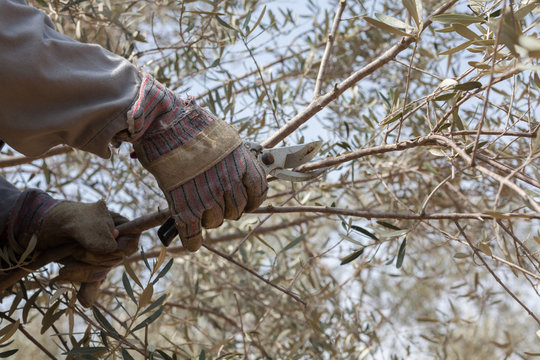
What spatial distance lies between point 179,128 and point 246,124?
687 millimetres

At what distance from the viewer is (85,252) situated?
4.27 ft

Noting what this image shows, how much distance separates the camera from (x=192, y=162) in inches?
45.2

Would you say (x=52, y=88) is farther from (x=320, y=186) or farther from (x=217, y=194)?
(x=320, y=186)

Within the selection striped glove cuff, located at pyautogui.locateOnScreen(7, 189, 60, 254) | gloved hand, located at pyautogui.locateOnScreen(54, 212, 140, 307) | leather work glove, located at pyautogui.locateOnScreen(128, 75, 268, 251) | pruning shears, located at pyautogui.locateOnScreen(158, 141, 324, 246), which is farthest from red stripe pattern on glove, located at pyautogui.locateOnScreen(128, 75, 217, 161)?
striped glove cuff, located at pyautogui.locateOnScreen(7, 189, 60, 254)

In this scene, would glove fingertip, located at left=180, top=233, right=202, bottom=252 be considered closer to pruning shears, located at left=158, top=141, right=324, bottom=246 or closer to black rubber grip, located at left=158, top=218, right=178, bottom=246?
black rubber grip, located at left=158, top=218, right=178, bottom=246

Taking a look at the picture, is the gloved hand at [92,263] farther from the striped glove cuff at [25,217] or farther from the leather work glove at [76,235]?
the striped glove cuff at [25,217]

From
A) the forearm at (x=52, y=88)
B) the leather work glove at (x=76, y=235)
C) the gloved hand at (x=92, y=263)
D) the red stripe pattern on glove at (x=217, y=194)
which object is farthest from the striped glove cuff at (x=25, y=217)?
the red stripe pattern on glove at (x=217, y=194)

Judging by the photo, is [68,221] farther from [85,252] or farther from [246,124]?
[246,124]

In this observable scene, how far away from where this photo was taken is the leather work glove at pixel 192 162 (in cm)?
115

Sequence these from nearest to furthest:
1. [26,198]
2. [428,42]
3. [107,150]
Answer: [107,150] < [26,198] < [428,42]

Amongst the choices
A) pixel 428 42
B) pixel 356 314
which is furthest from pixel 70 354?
pixel 428 42

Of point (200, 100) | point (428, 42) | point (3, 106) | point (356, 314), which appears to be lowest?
point (356, 314)

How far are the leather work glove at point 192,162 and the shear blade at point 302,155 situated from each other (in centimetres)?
9

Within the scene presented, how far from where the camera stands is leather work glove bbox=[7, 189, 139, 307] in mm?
1264
